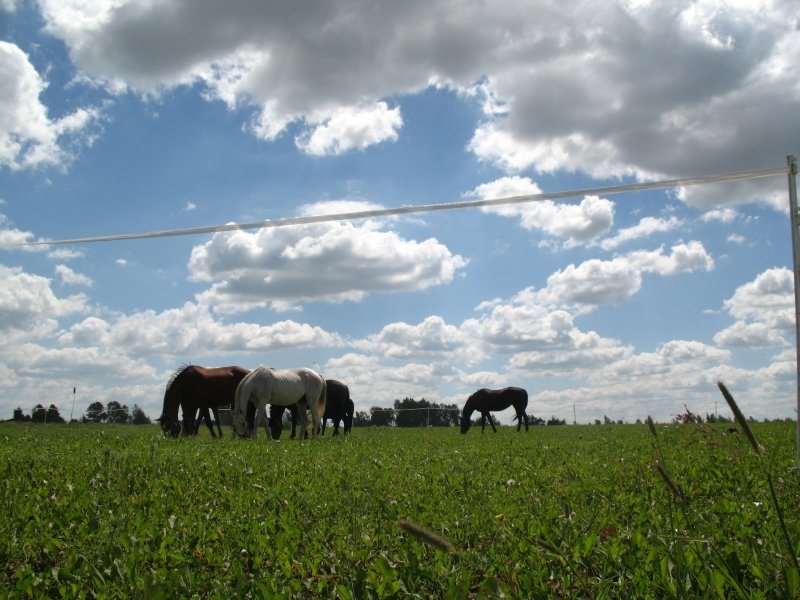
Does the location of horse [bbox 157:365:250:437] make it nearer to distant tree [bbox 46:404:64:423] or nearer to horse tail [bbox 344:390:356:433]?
horse tail [bbox 344:390:356:433]

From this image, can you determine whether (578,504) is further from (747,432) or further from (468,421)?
(468,421)

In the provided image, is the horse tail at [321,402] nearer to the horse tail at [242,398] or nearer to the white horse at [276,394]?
the white horse at [276,394]

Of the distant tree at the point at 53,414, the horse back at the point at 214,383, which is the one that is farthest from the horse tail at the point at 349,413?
the distant tree at the point at 53,414

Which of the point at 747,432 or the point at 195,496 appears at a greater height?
the point at 747,432

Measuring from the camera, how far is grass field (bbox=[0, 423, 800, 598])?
320 centimetres

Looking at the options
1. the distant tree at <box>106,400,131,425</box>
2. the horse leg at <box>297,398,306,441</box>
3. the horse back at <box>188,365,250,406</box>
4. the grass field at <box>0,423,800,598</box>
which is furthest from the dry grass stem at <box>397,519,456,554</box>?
the distant tree at <box>106,400,131,425</box>

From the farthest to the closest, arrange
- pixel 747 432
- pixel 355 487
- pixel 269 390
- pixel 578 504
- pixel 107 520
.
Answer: pixel 269 390 → pixel 355 487 → pixel 578 504 → pixel 107 520 → pixel 747 432

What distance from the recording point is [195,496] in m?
5.74

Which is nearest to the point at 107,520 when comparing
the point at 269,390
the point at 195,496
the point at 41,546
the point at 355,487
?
the point at 41,546

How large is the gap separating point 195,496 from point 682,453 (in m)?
6.27

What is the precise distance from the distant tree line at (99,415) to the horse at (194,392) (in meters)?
16.9

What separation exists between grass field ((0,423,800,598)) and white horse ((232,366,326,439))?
10.5 metres

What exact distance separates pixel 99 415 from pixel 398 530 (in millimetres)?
46564

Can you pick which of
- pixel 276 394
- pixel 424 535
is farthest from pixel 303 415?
pixel 424 535
